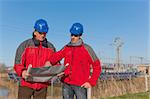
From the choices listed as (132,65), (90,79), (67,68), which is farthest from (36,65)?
(132,65)

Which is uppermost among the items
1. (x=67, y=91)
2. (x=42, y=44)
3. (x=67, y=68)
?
(x=42, y=44)

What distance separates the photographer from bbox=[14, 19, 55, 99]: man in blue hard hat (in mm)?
4652

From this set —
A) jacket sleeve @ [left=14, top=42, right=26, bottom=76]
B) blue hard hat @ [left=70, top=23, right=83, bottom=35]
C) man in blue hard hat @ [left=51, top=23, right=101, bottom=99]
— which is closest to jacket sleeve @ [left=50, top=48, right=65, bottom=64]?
man in blue hard hat @ [left=51, top=23, right=101, bottom=99]

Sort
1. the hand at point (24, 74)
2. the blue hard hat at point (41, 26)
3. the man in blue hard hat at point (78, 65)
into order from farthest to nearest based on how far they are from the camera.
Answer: the man in blue hard hat at point (78, 65) → the blue hard hat at point (41, 26) → the hand at point (24, 74)

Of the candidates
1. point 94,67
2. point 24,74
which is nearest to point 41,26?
point 24,74

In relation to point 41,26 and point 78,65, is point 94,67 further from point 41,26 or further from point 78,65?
point 41,26

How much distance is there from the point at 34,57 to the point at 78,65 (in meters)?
0.72

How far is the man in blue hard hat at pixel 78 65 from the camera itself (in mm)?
4988

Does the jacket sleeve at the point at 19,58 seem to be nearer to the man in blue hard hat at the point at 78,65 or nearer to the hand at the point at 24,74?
the hand at the point at 24,74

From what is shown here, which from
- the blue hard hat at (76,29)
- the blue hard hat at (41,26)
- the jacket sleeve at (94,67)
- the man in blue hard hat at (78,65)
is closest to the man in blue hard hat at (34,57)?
the blue hard hat at (41,26)

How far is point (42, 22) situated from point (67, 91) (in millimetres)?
1127

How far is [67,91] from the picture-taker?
16.7 feet

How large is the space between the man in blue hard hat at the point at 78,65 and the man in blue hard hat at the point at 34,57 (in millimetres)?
264

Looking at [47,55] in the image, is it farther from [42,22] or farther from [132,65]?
[132,65]
